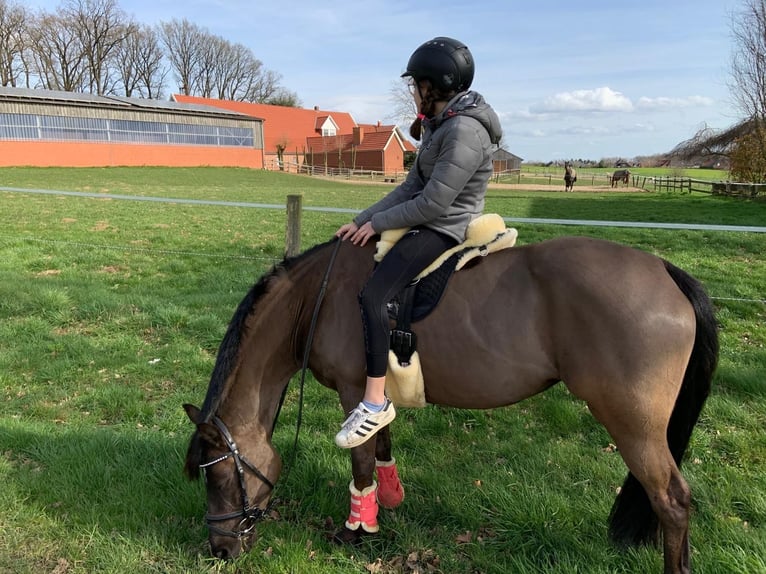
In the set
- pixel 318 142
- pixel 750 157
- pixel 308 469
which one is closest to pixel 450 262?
pixel 308 469

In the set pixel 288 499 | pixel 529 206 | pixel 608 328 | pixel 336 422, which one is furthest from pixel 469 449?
pixel 529 206

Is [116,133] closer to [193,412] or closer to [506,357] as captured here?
[193,412]

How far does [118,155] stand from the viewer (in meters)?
44.9

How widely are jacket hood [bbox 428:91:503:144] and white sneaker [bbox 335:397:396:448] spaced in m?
1.43

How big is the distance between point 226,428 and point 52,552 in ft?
4.00

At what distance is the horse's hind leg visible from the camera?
2.14 metres

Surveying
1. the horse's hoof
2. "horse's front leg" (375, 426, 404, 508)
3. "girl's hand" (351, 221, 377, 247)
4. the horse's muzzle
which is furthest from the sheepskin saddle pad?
the horse's muzzle

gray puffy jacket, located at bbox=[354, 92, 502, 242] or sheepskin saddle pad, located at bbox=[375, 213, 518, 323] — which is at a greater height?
gray puffy jacket, located at bbox=[354, 92, 502, 242]

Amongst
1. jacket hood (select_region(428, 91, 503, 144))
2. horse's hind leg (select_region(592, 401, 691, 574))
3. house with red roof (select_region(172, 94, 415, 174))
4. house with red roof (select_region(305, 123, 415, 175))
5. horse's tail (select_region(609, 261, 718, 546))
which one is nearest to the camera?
horse's hind leg (select_region(592, 401, 691, 574))

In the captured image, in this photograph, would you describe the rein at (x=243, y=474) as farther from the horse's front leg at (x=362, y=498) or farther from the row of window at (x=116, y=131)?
the row of window at (x=116, y=131)

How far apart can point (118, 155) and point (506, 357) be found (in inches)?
1977

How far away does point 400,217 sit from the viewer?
8.11ft

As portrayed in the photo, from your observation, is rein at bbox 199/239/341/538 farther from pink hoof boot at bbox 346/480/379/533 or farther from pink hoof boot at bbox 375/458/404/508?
pink hoof boot at bbox 375/458/404/508

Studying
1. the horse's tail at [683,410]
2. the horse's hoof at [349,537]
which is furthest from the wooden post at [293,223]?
the horse's tail at [683,410]
